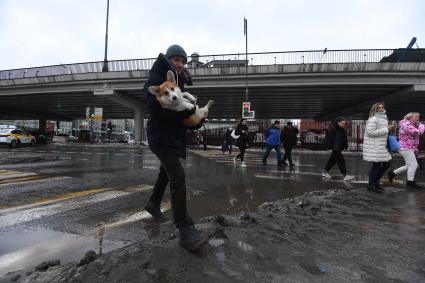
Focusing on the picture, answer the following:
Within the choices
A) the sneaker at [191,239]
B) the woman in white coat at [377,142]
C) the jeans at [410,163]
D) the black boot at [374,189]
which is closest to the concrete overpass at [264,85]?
the jeans at [410,163]

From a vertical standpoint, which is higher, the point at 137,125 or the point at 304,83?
the point at 304,83

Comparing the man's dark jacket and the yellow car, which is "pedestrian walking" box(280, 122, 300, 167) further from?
the yellow car

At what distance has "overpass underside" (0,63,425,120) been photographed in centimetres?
2717

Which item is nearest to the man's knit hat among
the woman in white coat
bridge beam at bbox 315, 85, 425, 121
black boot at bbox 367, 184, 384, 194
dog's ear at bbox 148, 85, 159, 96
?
dog's ear at bbox 148, 85, 159, 96

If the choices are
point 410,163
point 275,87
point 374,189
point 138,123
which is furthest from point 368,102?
point 374,189

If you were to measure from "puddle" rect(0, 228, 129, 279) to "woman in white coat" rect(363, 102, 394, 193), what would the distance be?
5.84 metres

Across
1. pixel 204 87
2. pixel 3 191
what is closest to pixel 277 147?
pixel 3 191

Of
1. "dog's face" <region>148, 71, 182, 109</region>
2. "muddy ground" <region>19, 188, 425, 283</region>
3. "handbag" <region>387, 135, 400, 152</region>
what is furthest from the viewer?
"handbag" <region>387, 135, 400, 152</region>

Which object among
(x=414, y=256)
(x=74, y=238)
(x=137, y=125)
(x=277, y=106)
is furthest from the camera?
(x=277, y=106)

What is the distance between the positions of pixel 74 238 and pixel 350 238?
3.02 metres

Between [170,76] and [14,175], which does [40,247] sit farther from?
[14,175]

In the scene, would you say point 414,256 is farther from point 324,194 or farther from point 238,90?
point 238,90

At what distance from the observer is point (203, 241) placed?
331cm

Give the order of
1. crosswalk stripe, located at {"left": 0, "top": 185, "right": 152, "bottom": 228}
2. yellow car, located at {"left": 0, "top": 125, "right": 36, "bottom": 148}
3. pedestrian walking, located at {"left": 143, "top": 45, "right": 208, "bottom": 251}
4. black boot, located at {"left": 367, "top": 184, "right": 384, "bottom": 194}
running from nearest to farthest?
pedestrian walking, located at {"left": 143, "top": 45, "right": 208, "bottom": 251} → crosswalk stripe, located at {"left": 0, "top": 185, "right": 152, "bottom": 228} → black boot, located at {"left": 367, "top": 184, "right": 384, "bottom": 194} → yellow car, located at {"left": 0, "top": 125, "right": 36, "bottom": 148}
